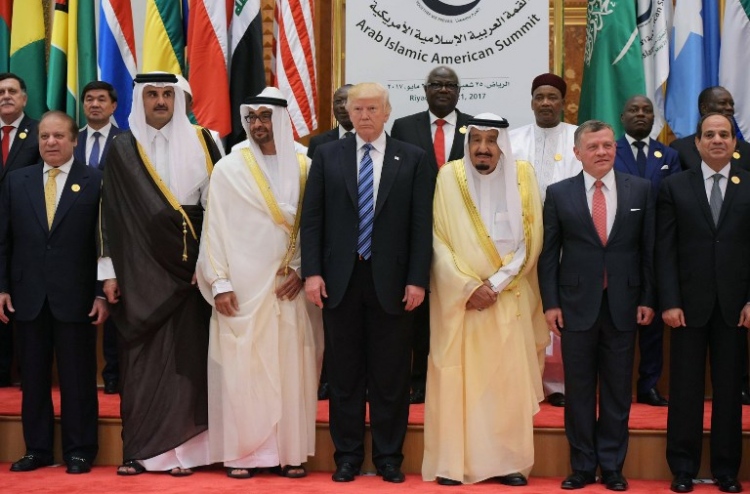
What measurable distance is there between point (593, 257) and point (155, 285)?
6.65 feet

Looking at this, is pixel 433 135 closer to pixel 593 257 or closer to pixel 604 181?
pixel 604 181

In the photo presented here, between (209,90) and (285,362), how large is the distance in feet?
7.87

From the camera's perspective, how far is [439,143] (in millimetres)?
5922

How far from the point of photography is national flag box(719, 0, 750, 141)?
6.92 meters

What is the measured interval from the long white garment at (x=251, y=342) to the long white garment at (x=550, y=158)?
1.48m

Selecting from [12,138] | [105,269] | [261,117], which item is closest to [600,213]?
[261,117]

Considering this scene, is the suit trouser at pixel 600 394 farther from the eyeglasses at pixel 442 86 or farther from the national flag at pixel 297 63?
the national flag at pixel 297 63

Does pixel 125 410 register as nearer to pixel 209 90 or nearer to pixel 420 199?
pixel 420 199

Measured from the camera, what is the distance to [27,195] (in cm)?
541

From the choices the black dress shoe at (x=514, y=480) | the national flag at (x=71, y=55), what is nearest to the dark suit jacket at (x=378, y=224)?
the black dress shoe at (x=514, y=480)

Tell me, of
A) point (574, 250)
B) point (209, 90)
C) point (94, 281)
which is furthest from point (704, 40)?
point (94, 281)

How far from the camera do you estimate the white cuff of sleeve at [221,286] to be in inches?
203

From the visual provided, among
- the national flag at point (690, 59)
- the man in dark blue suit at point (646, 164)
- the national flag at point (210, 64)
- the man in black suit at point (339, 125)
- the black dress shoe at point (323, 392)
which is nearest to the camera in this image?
the man in dark blue suit at point (646, 164)

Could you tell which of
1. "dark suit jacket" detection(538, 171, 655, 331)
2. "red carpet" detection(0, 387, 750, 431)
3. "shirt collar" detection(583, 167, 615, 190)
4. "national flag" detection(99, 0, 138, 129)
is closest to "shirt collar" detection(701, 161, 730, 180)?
"dark suit jacket" detection(538, 171, 655, 331)
